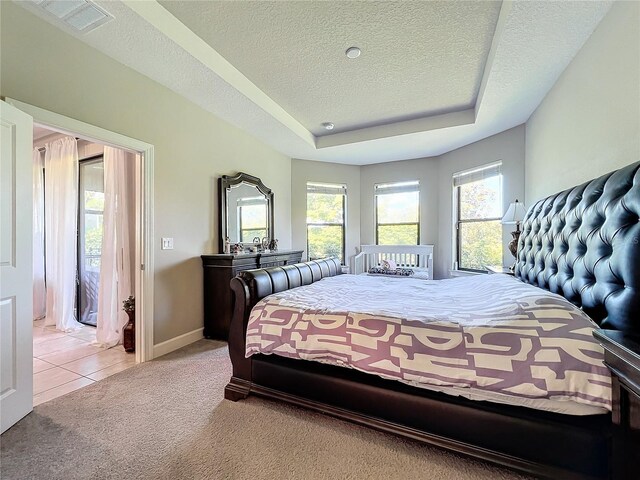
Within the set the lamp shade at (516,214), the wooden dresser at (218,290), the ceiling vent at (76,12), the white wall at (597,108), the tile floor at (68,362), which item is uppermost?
the ceiling vent at (76,12)

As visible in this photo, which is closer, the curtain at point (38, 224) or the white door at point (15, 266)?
the white door at point (15, 266)

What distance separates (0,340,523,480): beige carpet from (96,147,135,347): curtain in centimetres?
119

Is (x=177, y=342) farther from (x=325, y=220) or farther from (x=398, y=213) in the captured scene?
(x=398, y=213)

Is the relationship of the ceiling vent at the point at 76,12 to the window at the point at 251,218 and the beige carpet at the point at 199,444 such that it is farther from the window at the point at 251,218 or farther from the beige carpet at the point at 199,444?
the beige carpet at the point at 199,444

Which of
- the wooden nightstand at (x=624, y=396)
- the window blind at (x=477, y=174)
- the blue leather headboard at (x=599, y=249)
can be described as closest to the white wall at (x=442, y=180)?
the window blind at (x=477, y=174)

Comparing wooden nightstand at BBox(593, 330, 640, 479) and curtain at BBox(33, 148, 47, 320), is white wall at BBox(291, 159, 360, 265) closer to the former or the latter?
curtain at BBox(33, 148, 47, 320)

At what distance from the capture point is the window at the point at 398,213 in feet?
17.2

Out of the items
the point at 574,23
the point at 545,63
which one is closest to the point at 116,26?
the point at 574,23

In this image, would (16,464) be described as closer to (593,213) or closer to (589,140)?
(593,213)

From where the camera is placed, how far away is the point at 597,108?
1.95m

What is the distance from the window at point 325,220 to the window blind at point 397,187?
0.69 meters

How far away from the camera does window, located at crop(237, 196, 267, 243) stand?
12.9ft

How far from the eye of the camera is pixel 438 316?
4.99 ft

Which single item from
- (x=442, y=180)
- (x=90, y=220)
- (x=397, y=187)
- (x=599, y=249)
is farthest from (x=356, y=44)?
(x=90, y=220)
